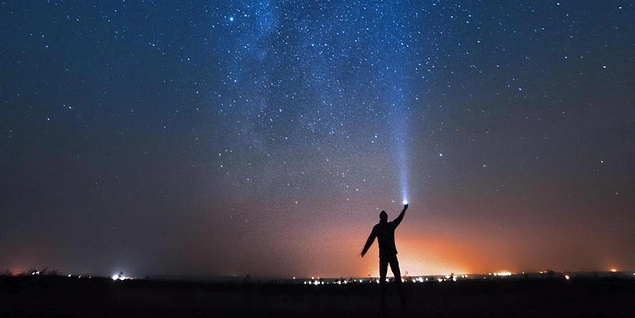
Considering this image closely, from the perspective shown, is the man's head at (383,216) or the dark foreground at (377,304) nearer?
the dark foreground at (377,304)

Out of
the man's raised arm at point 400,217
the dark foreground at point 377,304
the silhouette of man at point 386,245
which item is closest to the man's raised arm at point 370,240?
the silhouette of man at point 386,245

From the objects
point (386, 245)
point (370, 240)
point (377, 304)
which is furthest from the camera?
point (377, 304)

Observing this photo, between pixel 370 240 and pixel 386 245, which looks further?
pixel 370 240

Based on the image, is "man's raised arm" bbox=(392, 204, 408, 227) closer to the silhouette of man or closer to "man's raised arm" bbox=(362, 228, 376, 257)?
the silhouette of man

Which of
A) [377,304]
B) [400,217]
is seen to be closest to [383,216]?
[400,217]

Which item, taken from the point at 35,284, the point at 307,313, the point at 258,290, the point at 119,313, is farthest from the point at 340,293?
the point at 35,284

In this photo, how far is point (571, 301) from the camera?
9.74m

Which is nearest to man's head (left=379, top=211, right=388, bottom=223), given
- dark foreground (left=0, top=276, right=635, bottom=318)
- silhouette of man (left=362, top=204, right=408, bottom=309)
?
silhouette of man (left=362, top=204, right=408, bottom=309)

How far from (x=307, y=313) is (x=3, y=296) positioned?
832cm

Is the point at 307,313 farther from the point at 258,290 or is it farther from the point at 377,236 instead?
the point at 258,290

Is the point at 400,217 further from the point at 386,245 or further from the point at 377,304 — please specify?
the point at 377,304

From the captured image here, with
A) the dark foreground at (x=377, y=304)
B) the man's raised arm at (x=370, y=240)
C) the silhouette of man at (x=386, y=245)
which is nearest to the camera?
the dark foreground at (x=377, y=304)

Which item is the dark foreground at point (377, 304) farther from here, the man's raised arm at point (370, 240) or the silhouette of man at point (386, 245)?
the man's raised arm at point (370, 240)

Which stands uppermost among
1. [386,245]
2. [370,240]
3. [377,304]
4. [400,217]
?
[400,217]
